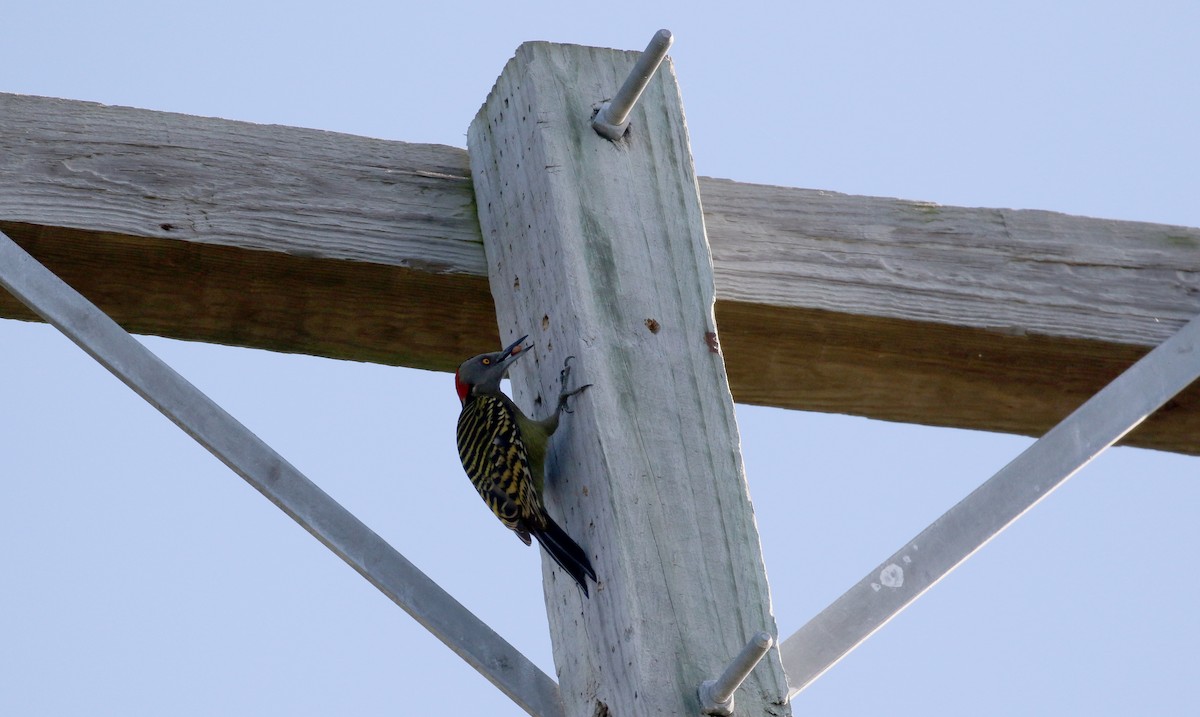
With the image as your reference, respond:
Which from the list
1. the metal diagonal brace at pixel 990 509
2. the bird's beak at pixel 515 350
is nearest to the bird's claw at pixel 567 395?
the bird's beak at pixel 515 350

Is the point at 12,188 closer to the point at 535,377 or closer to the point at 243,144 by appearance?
the point at 243,144

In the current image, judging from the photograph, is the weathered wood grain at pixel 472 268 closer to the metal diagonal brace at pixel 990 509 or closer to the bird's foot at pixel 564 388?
the metal diagonal brace at pixel 990 509

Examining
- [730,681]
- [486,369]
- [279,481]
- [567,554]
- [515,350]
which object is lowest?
[730,681]

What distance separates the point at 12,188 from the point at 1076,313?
1741 millimetres

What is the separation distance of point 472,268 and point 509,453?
1069 millimetres

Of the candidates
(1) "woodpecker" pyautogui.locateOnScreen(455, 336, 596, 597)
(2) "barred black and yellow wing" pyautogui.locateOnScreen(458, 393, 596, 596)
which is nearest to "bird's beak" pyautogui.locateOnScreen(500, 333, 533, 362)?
(1) "woodpecker" pyautogui.locateOnScreen(455, 336, 596, 597)

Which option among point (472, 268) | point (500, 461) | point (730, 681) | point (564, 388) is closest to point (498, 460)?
point (500, 461)

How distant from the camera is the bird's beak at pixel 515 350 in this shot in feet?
7.62

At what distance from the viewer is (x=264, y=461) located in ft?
6.84

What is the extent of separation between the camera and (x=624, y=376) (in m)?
2.09

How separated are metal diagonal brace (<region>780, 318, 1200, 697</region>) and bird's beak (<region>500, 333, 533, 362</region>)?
24.6 inches

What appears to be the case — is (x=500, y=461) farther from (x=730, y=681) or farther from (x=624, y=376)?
(x=730, y=681)

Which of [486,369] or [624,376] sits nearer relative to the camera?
[624,376]

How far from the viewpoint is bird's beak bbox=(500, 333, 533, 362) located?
232cm
